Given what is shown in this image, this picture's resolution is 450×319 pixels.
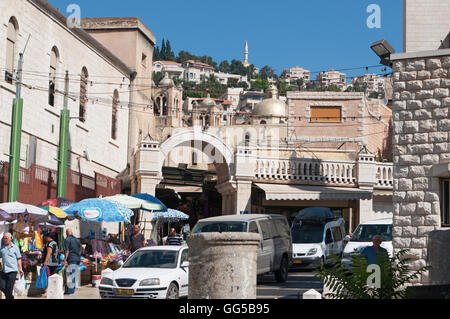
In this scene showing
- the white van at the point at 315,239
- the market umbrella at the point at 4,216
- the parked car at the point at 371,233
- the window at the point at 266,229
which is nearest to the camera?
the market umbrella at the point at 4,216

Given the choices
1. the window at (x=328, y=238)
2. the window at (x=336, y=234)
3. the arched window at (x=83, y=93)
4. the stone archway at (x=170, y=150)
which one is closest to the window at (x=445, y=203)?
the window at (x=328, y=238)

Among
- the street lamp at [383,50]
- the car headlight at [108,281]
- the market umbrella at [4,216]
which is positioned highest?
the street lamp at [383,50]

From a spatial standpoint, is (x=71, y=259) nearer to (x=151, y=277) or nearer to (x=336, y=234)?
(x=151, y=277)

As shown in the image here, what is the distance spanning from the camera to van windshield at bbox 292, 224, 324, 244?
23870mm

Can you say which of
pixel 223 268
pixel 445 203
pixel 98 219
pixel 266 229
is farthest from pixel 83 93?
pixel 223 268

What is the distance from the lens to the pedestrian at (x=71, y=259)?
17.1m

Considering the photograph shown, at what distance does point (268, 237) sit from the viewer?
62.6 feet

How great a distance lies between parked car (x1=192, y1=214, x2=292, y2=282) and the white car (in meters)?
2.43

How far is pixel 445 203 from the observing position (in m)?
14.5

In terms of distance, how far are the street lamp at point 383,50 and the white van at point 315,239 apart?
28.1ft

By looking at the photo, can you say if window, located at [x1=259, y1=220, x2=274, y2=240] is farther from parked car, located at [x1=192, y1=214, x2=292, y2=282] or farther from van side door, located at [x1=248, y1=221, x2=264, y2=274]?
van side door, located at [x1=248, y1=221, x2=264, y2=274]

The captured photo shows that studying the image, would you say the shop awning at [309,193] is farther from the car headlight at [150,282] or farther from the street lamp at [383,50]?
the car headlight at [150,282]

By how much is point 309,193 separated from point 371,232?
9.10 metres
